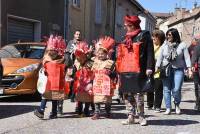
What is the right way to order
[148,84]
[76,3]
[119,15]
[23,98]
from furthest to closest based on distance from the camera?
1. [119,15]
2. [76,3]
3. [23,98]
4. [148,84]

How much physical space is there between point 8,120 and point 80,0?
19.5 metres

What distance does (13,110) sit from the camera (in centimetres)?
1102

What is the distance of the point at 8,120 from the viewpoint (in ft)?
31.4

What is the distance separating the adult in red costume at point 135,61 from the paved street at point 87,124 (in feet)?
1.52

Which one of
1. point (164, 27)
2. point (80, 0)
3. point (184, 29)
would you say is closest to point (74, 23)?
point (80, 0)

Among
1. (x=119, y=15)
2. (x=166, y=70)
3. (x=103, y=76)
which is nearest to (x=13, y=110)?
(x=103, y=76)

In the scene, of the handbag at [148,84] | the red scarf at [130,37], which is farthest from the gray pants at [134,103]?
the red scarf at [130,37]

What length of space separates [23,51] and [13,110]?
3337 mm

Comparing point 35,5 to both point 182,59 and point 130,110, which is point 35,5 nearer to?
point 182,59

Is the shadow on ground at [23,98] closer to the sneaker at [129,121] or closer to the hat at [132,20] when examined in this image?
the sneaker at [129,121]

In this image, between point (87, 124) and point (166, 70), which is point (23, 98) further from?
point (87, 124)

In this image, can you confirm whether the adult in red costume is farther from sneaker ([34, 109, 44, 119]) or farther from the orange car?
the orange car

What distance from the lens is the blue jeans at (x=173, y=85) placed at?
1088cm

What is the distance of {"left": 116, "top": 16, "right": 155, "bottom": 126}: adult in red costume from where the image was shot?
8.95m
